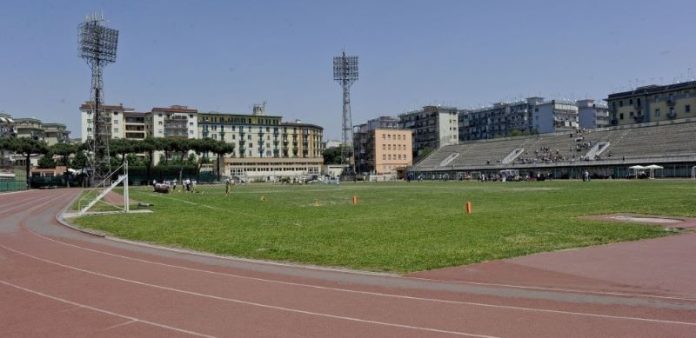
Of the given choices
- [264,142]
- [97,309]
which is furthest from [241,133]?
[97,309]

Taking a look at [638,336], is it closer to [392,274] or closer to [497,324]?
[497,324]

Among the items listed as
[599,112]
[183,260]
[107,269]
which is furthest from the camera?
[599,112]

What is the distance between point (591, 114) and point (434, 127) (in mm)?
46128

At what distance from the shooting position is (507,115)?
18175cm

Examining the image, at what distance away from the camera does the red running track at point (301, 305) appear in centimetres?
845

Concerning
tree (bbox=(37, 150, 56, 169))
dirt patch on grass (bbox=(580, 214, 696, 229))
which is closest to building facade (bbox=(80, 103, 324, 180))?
tree (bbox=(37, 150, 56, 169))

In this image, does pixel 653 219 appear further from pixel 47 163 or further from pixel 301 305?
pixel 47 163

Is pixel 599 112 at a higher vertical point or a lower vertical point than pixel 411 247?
higher

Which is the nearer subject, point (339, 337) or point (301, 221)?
point (339, 337)

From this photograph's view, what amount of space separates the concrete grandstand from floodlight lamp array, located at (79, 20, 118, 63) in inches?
2539

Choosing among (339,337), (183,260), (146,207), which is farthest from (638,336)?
(146,207)

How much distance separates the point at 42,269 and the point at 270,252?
19.0 ft

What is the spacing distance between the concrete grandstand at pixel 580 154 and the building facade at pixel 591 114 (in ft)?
204

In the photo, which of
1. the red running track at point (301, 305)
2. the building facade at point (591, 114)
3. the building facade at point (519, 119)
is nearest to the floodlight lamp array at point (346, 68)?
the building facade at point (519, 119)
